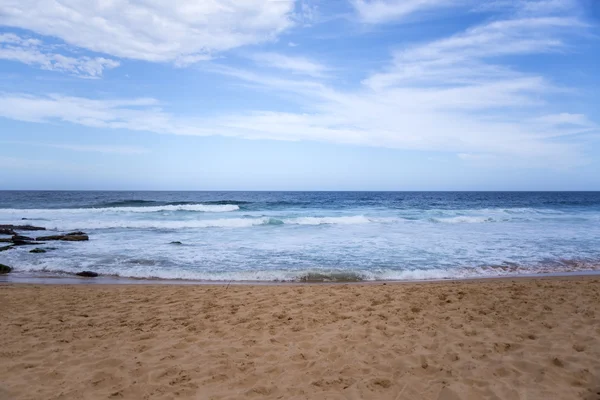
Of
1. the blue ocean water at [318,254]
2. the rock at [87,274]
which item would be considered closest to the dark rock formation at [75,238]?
the blue ocean water at [318,254]

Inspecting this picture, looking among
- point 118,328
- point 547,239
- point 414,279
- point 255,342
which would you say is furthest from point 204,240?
point 547,239

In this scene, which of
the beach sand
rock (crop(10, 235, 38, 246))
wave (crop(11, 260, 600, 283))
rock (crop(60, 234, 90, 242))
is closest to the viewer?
the beach sand

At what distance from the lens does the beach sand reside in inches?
139

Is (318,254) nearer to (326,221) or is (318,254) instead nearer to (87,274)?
(87,274)

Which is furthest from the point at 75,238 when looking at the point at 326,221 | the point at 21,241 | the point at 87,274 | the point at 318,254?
the point at 326,221

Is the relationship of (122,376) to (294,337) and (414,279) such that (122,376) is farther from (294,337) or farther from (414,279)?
(414,279)

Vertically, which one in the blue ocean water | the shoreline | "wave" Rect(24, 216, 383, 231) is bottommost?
the shoreline

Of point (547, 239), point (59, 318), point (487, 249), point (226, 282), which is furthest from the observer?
point (547, 239)

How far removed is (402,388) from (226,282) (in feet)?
19.5

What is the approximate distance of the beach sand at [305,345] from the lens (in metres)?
3.53

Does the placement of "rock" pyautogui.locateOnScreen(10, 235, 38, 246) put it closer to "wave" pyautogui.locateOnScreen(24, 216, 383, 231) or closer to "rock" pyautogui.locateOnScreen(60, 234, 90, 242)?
"rock" pyautogui.locateOnScreen(60, 234, 90, 242)

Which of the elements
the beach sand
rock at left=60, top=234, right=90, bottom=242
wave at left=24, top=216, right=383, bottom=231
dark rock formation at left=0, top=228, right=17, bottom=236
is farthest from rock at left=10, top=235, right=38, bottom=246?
the beach sand

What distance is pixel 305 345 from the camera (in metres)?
4.49

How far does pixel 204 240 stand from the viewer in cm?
1516
